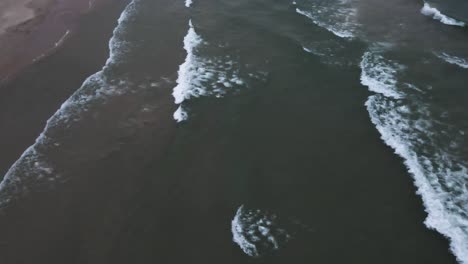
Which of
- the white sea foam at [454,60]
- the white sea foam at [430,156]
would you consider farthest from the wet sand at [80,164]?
the white sea foam at [454,60]

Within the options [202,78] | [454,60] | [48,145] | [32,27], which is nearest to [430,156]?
[454,60]

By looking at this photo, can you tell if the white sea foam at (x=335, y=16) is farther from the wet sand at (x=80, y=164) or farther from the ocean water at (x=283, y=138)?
the wet sand at (x=80, y=164)

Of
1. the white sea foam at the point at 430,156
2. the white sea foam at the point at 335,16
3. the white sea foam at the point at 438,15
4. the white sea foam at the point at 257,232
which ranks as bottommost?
the white sea foam at the point at 257,232

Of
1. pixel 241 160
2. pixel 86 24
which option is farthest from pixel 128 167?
pixel 86 24

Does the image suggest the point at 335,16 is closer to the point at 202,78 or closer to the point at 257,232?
the point at 202,78

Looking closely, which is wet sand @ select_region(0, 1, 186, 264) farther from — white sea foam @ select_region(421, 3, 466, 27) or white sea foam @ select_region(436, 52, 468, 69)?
white sea foam @ select_region(421, 3, 466, 27)

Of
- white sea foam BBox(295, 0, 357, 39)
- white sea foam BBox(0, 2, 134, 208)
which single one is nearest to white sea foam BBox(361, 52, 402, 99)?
white sea foam BBox(295, 0, 357, 39)

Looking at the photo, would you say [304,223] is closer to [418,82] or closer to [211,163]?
[211,163]

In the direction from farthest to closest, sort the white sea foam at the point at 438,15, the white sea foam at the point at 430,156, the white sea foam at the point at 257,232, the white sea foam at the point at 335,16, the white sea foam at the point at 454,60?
the white sea foam at the point at 335,16
the white sea foam at the point at 438,15
the white sea foam at the point at 454,60
the white sea foam at the point at 430,156
the white sea foam at the point at 257,232
